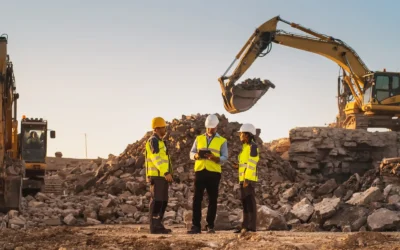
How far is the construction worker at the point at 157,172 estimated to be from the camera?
9.03 meters

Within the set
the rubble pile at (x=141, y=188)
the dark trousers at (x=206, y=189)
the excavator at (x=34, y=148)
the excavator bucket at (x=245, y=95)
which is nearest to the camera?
the dark trousers at (x=206, y=189)

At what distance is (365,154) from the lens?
2477 centimetres

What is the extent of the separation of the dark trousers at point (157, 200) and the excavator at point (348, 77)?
38.3ft

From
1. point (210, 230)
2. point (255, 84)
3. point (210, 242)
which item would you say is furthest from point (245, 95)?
point (210, 242)

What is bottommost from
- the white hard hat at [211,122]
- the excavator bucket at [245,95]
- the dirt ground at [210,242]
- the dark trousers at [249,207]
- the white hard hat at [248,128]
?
the dirt ground at [210,242]

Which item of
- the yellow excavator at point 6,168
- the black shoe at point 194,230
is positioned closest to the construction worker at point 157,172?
the black shoe at point 194,230

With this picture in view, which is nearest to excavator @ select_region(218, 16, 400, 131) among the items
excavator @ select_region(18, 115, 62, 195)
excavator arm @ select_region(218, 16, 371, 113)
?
excavator arm @ select_region(218, 16, 371, 113)

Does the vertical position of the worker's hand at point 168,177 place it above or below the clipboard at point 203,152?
below

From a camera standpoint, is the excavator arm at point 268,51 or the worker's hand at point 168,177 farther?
the excavator arm at point 268,51

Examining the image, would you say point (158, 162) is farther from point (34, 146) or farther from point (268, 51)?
point (268, 51)

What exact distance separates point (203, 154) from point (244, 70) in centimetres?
1323

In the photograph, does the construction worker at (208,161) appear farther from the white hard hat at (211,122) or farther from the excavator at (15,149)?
the excavator at (15,149)

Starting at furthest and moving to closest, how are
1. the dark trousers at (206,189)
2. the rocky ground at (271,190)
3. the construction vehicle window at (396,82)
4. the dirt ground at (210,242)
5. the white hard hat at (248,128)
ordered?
1. the construction vehicle window at (396,82)
2. the rocky ground at (271,190)
3. the white hard hat at (248,128)
4. the dark trousers at (206,189)
5. the dirt ground at (210,242)

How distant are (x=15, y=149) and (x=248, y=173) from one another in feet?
36.9
